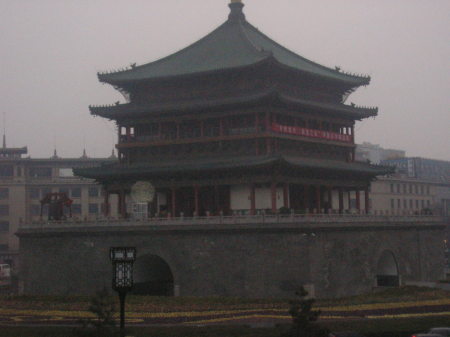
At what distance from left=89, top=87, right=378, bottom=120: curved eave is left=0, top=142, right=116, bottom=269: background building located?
143 ft

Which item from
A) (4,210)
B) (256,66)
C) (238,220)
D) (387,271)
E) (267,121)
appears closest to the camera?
(238,220)

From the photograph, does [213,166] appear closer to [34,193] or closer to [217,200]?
[217,200]

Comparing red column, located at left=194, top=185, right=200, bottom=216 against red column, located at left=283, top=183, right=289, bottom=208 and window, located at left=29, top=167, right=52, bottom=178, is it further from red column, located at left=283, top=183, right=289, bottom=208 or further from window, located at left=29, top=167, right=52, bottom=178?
window, located at left=29, top=167, right=52, bottom=178

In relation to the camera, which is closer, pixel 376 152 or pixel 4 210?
pixel 4 210

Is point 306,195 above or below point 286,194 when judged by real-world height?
above

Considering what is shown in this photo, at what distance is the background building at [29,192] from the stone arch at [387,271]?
52998 mm

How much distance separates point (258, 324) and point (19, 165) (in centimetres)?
8169

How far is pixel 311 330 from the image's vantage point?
1017 inches

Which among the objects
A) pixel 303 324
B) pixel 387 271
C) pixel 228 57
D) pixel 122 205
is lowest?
pixel 387 271

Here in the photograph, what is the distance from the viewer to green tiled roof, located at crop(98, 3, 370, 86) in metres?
67.2

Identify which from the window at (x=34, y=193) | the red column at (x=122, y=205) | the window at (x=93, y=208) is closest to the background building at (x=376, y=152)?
the window at (x=93, y=208)

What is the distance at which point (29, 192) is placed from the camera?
371 ft

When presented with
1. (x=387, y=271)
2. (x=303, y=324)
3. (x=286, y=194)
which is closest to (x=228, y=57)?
(x=286, y=194)

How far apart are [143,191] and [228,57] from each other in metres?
15.2
